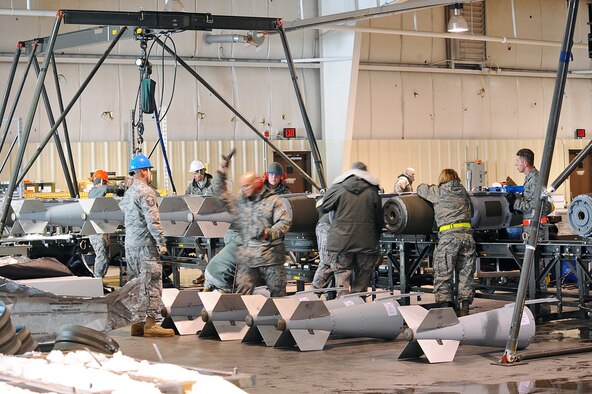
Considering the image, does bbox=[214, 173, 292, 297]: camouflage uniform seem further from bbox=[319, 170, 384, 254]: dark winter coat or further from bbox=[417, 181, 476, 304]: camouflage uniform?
bbox=[417, 181, 476, 304]: camouflage uniform

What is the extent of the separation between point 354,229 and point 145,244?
88.8 inches

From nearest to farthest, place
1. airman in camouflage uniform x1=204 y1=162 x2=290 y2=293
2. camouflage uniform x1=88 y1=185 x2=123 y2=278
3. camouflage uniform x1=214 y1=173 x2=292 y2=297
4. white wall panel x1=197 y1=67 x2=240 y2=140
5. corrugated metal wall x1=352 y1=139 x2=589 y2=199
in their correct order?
camouflage uniform x1=214 y1=173 x2=292 y2=297 < airman in camouflage uniform x1=204 y1=162 x2=290 y2=293 < camouflage uniform x1=88 y1=185 x2=123 y2=278 < white wall panel x1=197 y1=67 x2=240 y2=140 < corrugated metal wall x1=352 y1=139 x2=589 y2=199

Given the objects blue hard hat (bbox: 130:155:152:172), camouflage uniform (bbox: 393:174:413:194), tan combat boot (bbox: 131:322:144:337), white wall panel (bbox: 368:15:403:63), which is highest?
white wall panel (bbox: 368:15:403:63)

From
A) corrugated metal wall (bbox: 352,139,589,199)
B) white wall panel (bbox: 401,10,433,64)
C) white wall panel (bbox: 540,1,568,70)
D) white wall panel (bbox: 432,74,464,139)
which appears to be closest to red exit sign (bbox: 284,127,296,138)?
corrugated metal wall (bbox: 352,139,589,199)

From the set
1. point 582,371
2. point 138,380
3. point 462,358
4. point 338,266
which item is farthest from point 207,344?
point 138,380

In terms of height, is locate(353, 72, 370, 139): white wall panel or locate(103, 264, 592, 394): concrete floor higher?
locate(353, 72, 370, 139): white wall panel

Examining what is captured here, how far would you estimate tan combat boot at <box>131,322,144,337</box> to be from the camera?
33.8 feet

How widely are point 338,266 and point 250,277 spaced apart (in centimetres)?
97

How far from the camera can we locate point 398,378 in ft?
24.5

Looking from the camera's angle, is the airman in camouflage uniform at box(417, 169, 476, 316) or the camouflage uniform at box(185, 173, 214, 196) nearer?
the airman in camouflage uniform at box(417, 169, 476, 316)

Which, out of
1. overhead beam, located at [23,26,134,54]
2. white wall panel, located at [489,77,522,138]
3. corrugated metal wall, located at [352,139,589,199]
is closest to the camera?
overhead beam, located at [23,26,134,54]

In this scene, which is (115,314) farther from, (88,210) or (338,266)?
(88,210)

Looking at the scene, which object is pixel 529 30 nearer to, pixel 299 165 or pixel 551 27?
pixel 551 27

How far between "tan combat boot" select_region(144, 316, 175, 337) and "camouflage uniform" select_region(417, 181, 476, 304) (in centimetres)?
293
